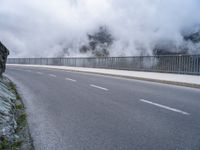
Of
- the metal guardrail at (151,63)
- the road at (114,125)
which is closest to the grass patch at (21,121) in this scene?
the road at (114,125)

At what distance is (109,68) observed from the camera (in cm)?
2444

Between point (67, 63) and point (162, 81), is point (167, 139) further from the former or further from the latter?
point (67, 63)

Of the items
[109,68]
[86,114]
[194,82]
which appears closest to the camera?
[86,114]

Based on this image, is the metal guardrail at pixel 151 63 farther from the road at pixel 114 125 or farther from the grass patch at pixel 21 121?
the grass patch at pixel 21 121

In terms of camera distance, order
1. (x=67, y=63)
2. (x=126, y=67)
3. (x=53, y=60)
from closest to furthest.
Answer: (x=126, y=67) → (x=67, y=63) → (x=53, y=60)

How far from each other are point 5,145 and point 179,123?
11.0 ft

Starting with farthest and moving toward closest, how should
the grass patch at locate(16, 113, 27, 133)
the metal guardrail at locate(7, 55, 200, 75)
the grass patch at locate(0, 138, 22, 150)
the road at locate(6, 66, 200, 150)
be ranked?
the metal guardrail at locate(7, 55, 200, 75) → the grass patch at locate(16, 113, 27, 133) → the road at locate(6, 66, 200, 150) → the grass patch at locate(0, 138, 22, 150)

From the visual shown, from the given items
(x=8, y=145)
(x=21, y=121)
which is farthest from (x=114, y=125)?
(x=8, y=145)

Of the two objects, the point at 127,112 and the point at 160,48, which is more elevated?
the point at 160,48

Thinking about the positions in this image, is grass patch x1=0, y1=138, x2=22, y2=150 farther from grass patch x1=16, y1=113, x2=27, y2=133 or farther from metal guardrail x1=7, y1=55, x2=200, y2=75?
metal guardrail x1=7, y1=55, x2=200, y2=75

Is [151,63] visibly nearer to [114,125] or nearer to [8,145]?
[114,125]

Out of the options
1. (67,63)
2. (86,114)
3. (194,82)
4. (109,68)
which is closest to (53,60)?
(67,63)

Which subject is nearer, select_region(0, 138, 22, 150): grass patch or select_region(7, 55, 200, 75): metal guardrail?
select_region(0, 138, 22, 150): grass patch

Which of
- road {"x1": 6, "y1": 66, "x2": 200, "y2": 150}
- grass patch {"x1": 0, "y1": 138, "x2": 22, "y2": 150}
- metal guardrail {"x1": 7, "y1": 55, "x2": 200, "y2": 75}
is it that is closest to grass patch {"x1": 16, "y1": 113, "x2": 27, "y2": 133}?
road {"x1": 6, "y1": 66, "x2": 200, "y2": 150}
